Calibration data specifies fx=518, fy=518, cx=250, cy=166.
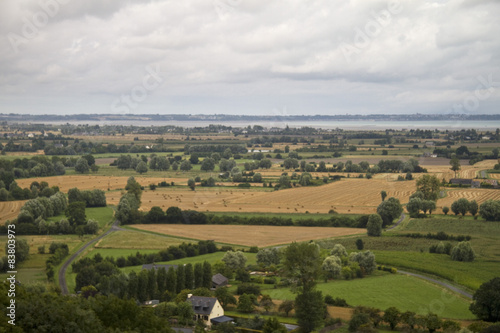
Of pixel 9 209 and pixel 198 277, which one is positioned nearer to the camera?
pixel 198 277

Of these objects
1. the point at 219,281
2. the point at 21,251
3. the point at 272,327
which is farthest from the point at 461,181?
the point at 21,251

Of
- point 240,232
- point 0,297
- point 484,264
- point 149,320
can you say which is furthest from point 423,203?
point 0,297

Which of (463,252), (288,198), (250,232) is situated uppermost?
(288,198)

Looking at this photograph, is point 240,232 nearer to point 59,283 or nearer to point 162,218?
point 162,218

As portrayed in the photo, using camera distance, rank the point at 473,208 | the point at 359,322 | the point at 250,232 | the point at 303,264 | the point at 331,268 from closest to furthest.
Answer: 1. the point at 359,322
2. the point at 303,264
3. the point at 331,268
4. the point at 250,232
5. the point at 473,208

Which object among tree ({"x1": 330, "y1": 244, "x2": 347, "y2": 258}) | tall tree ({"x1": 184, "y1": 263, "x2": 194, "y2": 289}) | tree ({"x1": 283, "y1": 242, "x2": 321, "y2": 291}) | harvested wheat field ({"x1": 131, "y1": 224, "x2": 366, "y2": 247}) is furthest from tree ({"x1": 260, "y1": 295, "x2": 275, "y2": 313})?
harvested wheat field ({"x1": 131, "y1": 224, "x2": 366, "y2": 247})

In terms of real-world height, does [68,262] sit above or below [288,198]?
below

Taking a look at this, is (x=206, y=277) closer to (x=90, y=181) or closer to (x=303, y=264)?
(x=303, y=264)
